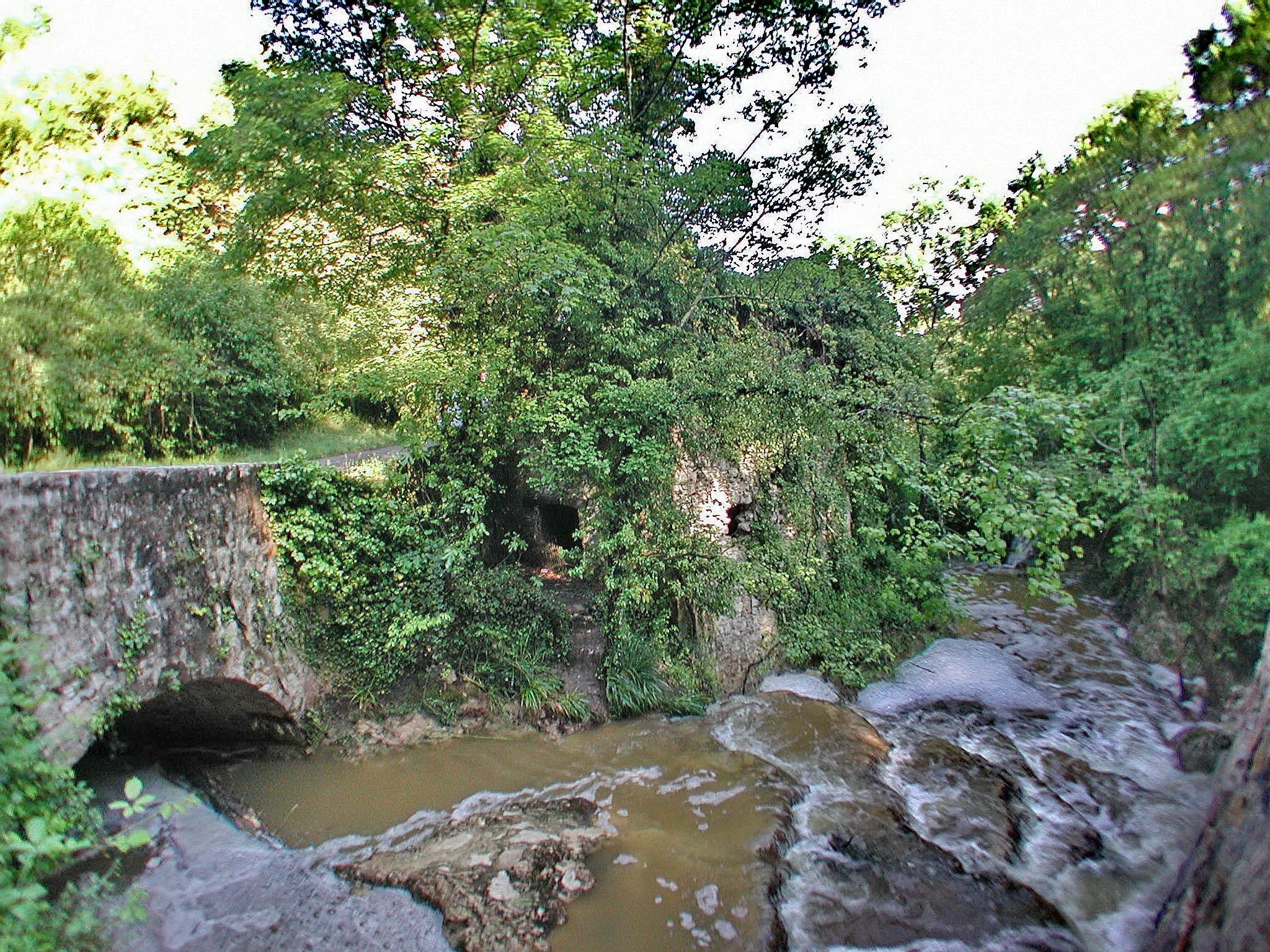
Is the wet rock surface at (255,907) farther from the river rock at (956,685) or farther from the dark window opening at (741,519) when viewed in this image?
the river rock at (956,685)

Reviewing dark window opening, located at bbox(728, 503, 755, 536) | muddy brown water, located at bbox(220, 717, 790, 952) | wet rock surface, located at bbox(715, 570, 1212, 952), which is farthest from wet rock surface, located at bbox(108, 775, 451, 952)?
dark window opening, located at bbox(728, 503, 755, 536)

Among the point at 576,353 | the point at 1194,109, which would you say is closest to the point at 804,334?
the point at 576,353

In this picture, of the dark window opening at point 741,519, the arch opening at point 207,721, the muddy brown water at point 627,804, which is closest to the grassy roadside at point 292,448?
the arch opening at point 207,721

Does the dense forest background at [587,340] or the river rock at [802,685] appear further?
the river rock at [802,685]

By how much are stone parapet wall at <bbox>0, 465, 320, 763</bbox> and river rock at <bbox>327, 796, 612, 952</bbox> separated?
2.24 m

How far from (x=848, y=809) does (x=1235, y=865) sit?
3.36 m

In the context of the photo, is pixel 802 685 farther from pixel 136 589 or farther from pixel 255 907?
pixel 136 589

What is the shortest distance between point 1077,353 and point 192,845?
1654cm

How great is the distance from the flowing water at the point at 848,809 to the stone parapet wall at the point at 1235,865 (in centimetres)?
95

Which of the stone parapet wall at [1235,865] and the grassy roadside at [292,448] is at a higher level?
the grassy roadside at [292,448]

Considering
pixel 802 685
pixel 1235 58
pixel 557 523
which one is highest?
pixel 1235 58

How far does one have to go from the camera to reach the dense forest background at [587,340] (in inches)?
306

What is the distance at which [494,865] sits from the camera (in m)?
5.50

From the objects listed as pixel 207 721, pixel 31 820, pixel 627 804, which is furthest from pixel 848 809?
pixel 207 721
